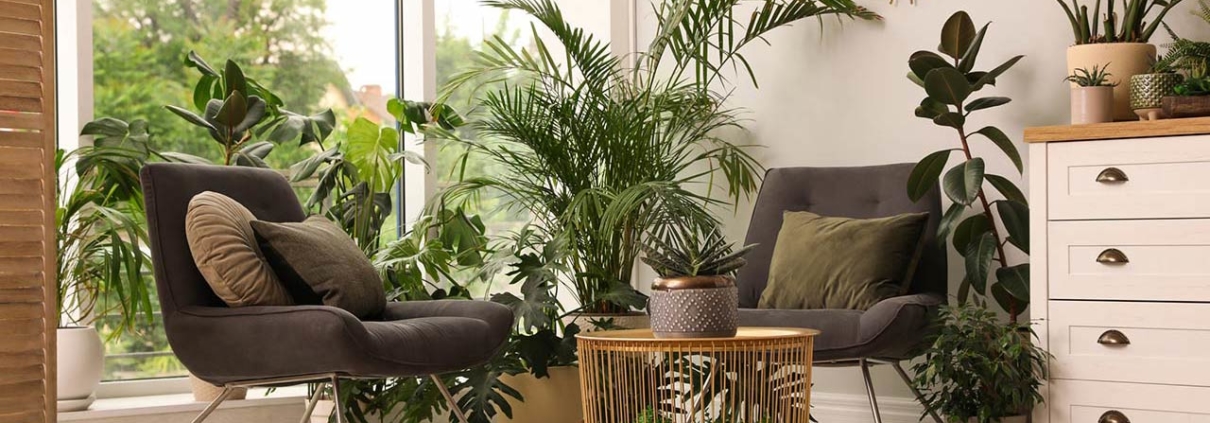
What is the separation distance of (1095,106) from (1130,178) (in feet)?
0.90

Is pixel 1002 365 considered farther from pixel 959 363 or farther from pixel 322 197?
pixel 322 197

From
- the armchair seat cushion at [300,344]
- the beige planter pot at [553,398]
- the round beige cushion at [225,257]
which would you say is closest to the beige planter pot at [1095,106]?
the beige planter pot at [553,398]

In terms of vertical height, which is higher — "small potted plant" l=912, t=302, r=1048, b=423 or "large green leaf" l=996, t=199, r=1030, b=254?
"large green leaf" l=996, t=199, r=1030, b=254

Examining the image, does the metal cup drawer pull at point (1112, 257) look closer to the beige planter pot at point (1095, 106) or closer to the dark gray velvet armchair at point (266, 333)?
the beige planter pot at point (1095, 106)

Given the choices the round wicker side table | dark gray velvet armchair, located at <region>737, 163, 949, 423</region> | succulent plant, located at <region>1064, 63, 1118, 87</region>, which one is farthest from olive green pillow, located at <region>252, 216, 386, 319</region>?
succulent plant, located at <region>1064, 63, 1118, 87</region>

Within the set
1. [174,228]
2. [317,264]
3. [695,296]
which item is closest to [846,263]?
[695,296]

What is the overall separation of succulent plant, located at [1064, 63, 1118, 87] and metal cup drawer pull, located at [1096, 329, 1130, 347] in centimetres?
66

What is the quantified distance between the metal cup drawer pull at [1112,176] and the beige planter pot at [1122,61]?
43 cm

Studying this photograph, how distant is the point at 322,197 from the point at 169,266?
0.95 meters

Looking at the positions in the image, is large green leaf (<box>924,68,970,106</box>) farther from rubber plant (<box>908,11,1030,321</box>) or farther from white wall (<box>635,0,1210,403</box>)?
white wall (<box>635,0,1210,403</box>)

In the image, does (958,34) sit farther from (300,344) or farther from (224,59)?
(224,59)

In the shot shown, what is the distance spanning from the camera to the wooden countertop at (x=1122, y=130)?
2893 mm

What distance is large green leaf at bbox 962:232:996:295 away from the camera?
3430 mm

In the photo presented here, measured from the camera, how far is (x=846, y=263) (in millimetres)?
3488
